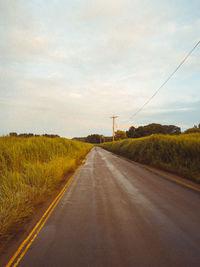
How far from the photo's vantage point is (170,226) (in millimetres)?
3201

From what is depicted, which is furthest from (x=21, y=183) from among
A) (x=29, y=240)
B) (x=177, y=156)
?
(x=177, y=156)

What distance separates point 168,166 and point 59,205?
7.92m

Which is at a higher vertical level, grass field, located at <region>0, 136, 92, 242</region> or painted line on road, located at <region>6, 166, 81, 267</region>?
grass field, located at <region>0, 136, 92, 242</region>

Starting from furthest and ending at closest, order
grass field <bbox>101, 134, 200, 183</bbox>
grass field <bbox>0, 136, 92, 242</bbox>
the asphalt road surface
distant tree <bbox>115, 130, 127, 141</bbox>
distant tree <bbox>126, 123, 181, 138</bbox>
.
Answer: distant tree <bbox>115, 130, 127, 141</bbox>
distant tree <bbox>126, 123, 181, 138</bbox>
grass field <bbox>101, 134, 200, 183</bbox>
grass field <bbox>0, 136, 92, 242</bbox>
the asphalt road surface

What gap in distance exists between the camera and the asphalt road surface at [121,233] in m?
2.34

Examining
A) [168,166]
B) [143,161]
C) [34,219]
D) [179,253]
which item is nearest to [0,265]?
[34,219]

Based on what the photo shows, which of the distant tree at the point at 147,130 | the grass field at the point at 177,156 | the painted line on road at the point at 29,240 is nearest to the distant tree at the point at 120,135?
the distant tree at the point at 147,130

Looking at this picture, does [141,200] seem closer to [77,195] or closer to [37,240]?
[77,195]

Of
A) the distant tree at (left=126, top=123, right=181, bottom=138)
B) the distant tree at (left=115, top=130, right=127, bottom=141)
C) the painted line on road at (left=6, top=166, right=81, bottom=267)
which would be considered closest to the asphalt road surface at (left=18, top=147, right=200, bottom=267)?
the painted line on road at (left=6, top=166, right=81, bottom=267)

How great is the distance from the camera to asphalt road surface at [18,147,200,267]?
2336 mm

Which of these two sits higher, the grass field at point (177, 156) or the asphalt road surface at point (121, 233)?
the grass field at point (177, 156)

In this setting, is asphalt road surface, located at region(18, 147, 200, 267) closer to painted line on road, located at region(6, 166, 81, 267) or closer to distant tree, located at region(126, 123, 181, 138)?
painted line on road, located at region(6, 166, 81, 267)

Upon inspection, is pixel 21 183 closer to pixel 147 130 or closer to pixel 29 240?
pixel 29 240

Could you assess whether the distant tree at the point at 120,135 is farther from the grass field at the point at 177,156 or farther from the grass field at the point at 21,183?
the grass field at the point at 21,183
